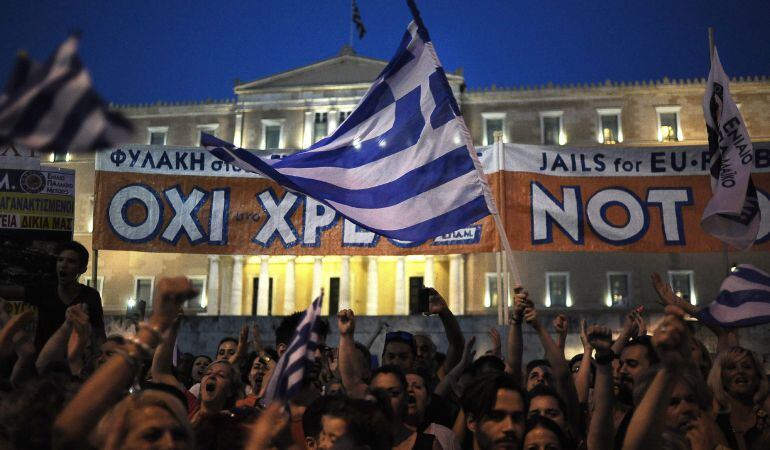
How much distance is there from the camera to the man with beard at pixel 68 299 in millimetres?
5629

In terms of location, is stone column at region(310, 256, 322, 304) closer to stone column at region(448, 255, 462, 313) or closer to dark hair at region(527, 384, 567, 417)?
stone column at region(448, 255, 462, 313)

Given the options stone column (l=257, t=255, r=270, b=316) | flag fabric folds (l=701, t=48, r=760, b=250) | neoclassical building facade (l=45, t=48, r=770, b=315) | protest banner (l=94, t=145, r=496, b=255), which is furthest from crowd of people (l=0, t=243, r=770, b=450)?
stone column (l=257, t=255, r=270, b=316)

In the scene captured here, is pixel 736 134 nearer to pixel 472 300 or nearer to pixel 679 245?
pixel 679 245

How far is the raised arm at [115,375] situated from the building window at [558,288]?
121ft

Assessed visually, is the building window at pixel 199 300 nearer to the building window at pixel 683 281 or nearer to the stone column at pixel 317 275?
the stone column at pixel 317 275

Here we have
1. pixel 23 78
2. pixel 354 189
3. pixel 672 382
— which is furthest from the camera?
pixel 354 189

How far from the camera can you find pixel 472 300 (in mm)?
39312

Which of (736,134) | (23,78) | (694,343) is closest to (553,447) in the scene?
(694,343)

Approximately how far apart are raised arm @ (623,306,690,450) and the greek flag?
10.4 ft

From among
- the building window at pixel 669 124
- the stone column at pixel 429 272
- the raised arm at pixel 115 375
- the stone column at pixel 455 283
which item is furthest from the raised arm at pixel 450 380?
the building window at pixel 669 124

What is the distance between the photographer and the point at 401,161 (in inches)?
257

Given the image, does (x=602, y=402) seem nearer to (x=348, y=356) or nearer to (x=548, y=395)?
(x=548, y=395)

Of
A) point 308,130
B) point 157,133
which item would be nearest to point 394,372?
point 308,130

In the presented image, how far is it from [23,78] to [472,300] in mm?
38029
